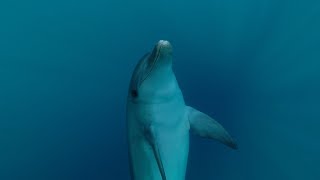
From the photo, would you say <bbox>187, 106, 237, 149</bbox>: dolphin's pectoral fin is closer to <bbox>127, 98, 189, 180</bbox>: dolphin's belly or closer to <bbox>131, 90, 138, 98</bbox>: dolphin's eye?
<bbox>127, 98, 189, 180</bbox>: dolphin's belly

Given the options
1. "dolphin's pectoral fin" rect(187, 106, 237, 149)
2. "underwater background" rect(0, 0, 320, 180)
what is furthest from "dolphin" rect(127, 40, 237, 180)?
"underwater background" rect(0, 0, 320, 180)

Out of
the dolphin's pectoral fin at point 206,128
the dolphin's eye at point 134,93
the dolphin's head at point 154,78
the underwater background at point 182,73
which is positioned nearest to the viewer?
the dolphin's head at point 154,78

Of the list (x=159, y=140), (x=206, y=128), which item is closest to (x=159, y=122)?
(x=159, y=140)

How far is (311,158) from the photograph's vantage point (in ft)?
11.9

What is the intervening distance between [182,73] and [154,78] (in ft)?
3.85

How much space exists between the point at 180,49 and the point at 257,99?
78 cm

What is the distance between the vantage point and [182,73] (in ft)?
11.5

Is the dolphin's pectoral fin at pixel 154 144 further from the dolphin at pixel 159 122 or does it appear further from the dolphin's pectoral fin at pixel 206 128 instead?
the dolphin's pectoral fin at pixel 206 128

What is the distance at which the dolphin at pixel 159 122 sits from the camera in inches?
92.1

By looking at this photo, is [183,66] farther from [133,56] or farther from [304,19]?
[304,19]

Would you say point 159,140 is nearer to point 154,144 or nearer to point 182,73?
point 154,144

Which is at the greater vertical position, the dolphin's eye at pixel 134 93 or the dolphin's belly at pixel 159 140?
the dolphin's eye at pixel 134 93

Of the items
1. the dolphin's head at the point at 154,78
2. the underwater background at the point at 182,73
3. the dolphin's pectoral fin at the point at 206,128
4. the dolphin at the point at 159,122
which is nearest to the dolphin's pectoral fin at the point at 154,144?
the dolphin at the point at 159,122

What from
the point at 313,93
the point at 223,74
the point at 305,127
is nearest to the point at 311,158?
the point at 305,127
